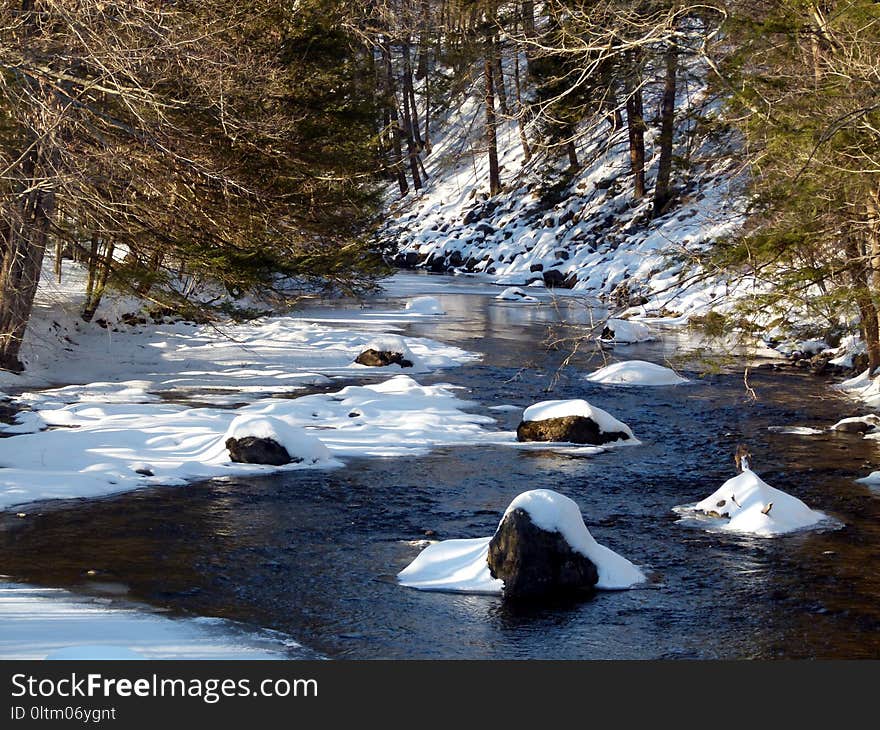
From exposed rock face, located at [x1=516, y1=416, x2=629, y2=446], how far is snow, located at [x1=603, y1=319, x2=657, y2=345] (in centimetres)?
1006

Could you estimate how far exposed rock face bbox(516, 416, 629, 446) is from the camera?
538 inches

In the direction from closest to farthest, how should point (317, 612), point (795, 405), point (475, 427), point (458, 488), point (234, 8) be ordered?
point (317, 612) → point (458, 488) → point (475, 427) → point (795, 405) → point (234, 8)

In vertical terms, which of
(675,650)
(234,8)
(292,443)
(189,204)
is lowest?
(675,650)

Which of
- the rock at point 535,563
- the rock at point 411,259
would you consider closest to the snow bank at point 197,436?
the rock at point 535,563

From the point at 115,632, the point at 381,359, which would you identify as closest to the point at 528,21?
the point at 115,632

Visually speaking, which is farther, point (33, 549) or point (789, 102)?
point (789, 102)

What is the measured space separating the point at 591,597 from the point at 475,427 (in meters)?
6.36

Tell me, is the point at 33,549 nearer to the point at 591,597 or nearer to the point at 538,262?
the point at 591,597

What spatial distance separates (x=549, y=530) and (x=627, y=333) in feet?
52.3

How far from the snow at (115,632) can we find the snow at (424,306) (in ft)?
72.2

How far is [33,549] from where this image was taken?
8961mm

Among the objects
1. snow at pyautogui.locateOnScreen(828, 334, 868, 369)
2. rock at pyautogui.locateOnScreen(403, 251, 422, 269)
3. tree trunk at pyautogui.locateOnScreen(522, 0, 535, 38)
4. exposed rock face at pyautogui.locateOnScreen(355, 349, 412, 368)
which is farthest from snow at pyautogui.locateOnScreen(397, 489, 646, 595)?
rock at pyautogui.locateOnScreen(403, 251, 422, 269)

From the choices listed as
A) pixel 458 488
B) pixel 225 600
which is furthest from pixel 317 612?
pixel 458 488

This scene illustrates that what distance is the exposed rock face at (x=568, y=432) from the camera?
44.8 feet
